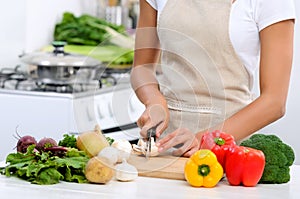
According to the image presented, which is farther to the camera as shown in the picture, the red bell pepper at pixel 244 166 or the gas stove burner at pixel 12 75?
the gas stove burner at pixel 12 75

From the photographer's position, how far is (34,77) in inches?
145

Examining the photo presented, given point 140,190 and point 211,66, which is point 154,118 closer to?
point 211,66

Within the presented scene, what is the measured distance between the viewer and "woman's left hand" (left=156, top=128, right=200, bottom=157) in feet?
6.78

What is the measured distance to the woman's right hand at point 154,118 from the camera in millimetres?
2076

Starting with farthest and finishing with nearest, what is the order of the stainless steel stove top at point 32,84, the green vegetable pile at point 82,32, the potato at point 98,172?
1. the green vegetable pile at point 82,32
2. the stainless steel stove top at point 32,84
3. the potato at point 98,172

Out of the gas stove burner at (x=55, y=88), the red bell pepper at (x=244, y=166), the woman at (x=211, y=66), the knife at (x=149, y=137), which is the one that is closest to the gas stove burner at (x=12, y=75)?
the gas stove burner at (x=55, y=88)

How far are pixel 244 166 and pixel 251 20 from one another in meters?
0.51

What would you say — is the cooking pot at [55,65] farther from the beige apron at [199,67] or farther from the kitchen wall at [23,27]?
the beige apron at [199,67]

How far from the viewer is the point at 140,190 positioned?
6.11 feet

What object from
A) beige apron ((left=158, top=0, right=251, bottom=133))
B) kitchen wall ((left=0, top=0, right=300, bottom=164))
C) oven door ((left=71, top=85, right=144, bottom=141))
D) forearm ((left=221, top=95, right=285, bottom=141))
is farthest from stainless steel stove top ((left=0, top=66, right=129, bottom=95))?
forearm ((left=221, top=95, right=285, bottom=141))

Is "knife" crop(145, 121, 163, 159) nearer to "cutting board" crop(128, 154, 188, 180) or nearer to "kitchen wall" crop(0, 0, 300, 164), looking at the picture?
"cutting board" crop(128, 154, 188, 180)

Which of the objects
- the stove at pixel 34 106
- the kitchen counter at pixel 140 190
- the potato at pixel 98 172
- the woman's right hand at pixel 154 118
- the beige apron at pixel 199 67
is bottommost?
the stove at pixel 34 106

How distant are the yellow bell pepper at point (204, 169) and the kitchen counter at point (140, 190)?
2cm

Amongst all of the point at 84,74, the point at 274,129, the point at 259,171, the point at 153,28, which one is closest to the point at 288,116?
the point at 274,129
